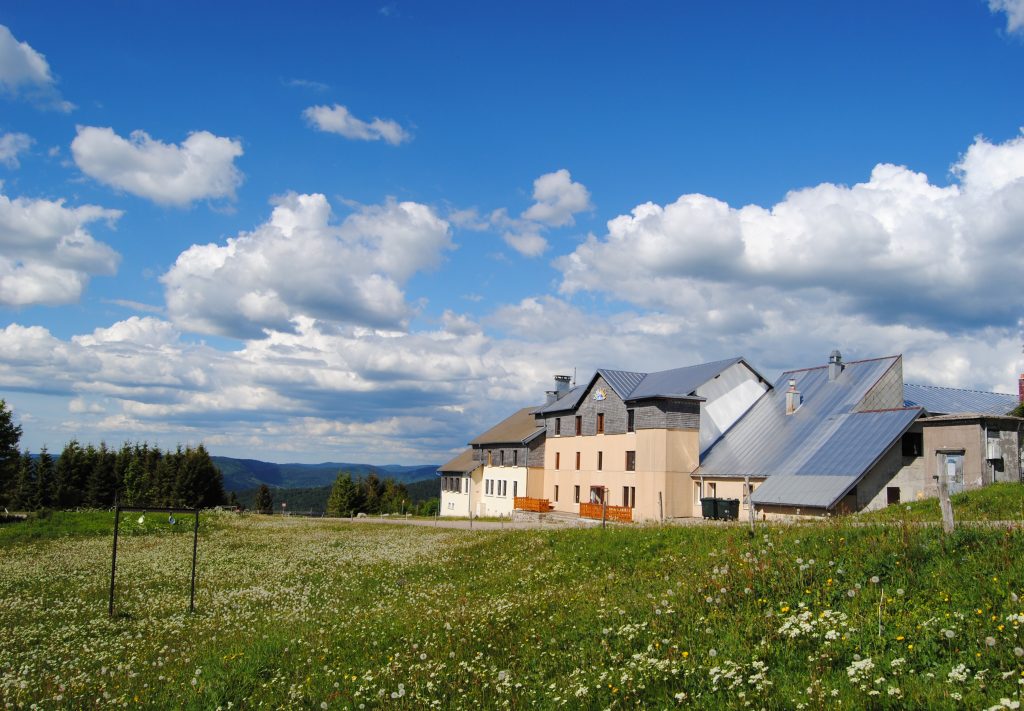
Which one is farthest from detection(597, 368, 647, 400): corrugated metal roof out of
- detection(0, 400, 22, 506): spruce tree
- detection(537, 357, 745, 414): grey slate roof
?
detection(0, 400, 22, 506): spruce tree

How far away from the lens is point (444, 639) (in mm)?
14242

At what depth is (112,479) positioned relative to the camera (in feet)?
301

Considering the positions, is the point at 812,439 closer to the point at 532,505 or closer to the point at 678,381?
the point at 678,381

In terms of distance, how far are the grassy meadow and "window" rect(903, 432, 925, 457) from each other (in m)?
19.7

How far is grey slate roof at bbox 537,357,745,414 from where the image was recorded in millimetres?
46812

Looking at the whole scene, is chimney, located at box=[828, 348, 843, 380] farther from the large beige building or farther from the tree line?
the tree line

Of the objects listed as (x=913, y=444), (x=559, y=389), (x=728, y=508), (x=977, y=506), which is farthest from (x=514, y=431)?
(x=977, y=506)

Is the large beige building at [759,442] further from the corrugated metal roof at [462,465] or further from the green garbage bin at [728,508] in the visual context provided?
the corrugated metal roof at [462,465]

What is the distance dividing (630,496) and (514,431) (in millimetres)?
21234

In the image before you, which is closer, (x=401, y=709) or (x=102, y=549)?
(x=401, y=709)

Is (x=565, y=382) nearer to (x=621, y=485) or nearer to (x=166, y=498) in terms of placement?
(x=621, y=485)

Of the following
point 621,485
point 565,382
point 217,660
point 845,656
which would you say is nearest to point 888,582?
point 845,656

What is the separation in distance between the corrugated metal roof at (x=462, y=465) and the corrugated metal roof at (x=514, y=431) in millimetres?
2340

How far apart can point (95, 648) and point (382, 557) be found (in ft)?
42.9
